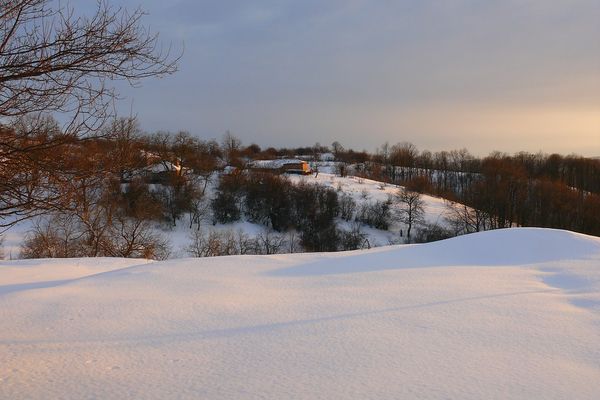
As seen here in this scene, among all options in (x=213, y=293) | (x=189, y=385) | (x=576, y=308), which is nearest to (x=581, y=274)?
(x=576, y=308)

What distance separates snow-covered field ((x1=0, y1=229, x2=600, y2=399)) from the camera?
127 inches

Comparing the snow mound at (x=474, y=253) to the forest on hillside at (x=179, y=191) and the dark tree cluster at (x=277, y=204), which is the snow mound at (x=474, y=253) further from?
the dark tree cluster at (x=277, y=204)

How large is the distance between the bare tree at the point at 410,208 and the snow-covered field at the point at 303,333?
37830 millimetres

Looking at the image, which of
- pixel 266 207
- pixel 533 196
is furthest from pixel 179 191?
pixel 533 196

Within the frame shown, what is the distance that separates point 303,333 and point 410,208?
1671 inches

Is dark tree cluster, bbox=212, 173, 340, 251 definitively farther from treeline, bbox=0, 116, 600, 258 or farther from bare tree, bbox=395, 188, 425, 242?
bare tree, bbox=395, 188, 425, 242

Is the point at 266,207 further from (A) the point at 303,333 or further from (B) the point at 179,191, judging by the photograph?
(A) the point at 303,333

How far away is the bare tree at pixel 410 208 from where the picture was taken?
1775 inches

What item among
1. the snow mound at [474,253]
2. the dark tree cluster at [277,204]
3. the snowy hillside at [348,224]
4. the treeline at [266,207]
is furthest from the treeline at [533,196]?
the snow mound at [474,253]

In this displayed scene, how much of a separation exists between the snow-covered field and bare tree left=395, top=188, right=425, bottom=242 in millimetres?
37830

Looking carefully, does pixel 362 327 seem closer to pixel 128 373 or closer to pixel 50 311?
pixel 128 373

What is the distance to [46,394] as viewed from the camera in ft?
10.1

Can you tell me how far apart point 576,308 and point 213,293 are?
4494 mm

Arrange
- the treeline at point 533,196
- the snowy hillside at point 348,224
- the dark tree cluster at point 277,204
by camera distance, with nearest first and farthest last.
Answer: the snowy hillside at point 348,224
the treeline at point 533,196
the dark tree cluster at point 277,204
